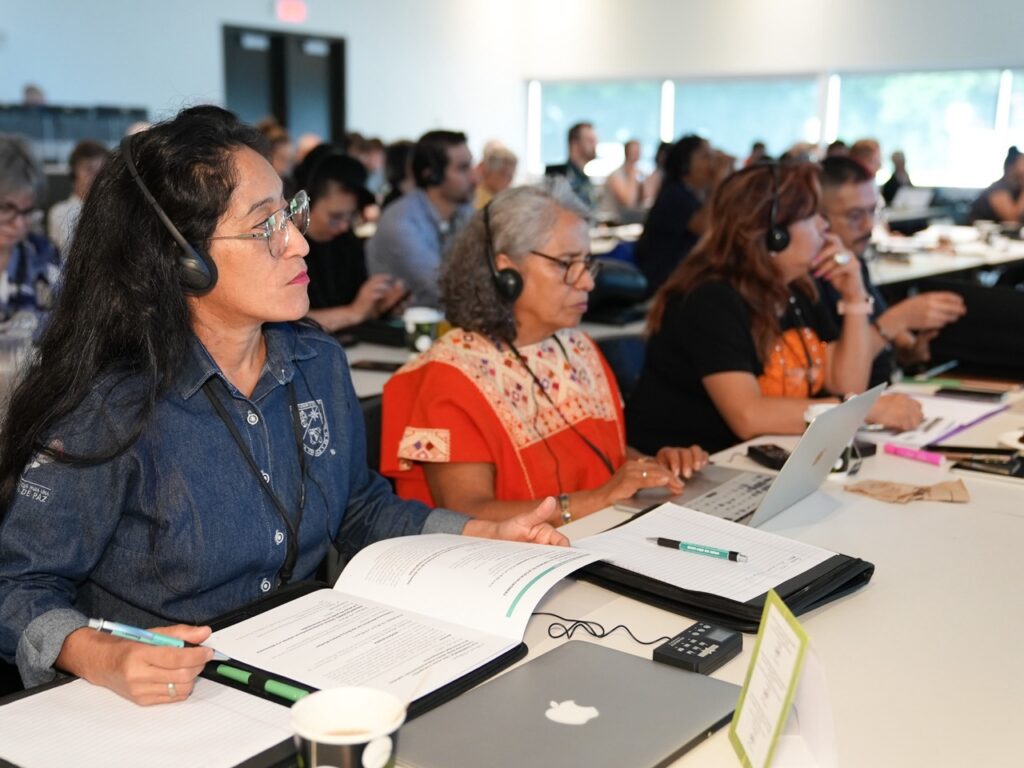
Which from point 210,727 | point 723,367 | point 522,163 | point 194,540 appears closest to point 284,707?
point 210,727

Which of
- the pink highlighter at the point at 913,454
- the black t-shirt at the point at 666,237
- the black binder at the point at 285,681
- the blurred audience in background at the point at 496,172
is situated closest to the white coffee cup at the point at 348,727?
the black binder at the point at 285,681

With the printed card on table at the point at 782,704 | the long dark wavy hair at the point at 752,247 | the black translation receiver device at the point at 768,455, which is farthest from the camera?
the long dark wavy hair at the point at 752,247

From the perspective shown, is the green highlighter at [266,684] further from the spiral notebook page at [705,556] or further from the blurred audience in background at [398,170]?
the blurred audience in background at [398,170]

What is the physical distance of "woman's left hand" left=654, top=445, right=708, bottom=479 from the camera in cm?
205

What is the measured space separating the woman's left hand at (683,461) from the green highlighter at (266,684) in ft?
3.43

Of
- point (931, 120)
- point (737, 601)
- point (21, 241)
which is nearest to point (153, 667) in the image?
point (737, 601)

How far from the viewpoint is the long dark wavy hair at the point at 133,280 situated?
56.0 inches

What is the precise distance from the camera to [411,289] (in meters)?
4.57

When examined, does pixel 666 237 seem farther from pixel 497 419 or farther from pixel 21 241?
pixel 497 419

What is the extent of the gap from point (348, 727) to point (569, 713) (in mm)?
351

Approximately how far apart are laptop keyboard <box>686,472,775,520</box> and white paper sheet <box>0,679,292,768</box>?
0.90m

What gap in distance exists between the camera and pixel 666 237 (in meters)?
5.96

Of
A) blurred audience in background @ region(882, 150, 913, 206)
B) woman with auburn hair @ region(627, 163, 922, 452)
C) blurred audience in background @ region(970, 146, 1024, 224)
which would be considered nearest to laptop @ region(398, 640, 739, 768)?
woman with auburn hair @ region(627, 163, 922, 452)

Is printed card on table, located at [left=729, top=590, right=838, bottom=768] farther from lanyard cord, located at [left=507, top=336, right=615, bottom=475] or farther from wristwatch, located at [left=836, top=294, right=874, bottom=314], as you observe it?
wristwatch, located at [left=836, top=294, right=874, bottom=314]
